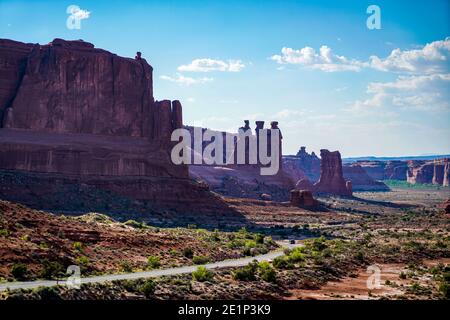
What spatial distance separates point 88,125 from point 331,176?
3677 inches

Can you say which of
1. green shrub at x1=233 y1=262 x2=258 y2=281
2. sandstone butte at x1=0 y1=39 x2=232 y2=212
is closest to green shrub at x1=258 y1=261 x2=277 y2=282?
green shrub at x1=233 y1=262 x2=258 y2=281

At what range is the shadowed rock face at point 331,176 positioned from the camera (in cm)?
16225

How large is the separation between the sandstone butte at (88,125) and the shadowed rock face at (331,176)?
78.9 meters

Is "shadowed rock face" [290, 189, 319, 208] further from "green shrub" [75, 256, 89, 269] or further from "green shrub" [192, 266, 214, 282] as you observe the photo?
"green shrub" [192, 266, 214, 282]

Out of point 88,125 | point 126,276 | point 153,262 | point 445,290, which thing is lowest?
point 445,290

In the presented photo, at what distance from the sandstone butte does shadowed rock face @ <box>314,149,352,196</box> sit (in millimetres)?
78926

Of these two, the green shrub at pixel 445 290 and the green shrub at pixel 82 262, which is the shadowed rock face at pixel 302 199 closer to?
the green shrub at pixel 445 290

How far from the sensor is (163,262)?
37219 millimetres

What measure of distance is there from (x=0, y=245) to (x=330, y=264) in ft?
66.6

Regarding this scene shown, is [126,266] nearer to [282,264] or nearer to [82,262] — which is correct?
[82,262]

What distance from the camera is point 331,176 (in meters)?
164

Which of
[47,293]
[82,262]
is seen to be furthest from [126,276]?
[47,293]

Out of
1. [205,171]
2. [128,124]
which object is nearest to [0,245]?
[128,124]

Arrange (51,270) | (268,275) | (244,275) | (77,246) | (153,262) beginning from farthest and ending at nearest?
(153,262)
(77,246)
(268,275)
(244,275)
(51,270)
